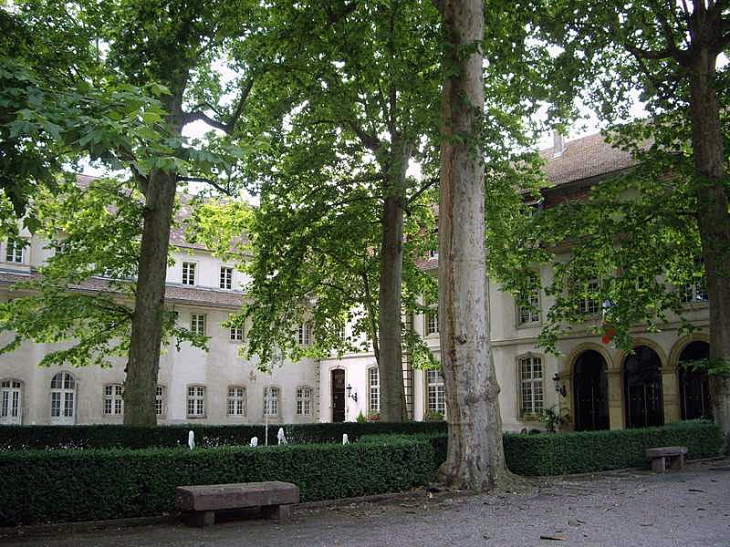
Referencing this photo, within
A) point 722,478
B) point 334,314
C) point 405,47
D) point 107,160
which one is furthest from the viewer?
point 334,314

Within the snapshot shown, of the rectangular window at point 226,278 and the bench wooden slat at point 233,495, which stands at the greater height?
the rectangular window at point 226,278

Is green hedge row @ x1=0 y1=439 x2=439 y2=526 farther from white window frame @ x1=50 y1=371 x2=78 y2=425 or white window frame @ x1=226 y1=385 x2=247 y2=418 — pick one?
white window frame @ x1=226 y1=385 x2=247 y2=418

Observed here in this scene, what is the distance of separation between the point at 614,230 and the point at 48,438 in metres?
14.0

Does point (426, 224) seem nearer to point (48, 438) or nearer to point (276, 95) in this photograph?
point (276, 95)

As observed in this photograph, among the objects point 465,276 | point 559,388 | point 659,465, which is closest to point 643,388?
point 559,388

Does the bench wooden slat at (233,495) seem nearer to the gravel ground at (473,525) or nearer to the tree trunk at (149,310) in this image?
the gravel ground at (473,525)

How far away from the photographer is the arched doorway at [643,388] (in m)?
24.8

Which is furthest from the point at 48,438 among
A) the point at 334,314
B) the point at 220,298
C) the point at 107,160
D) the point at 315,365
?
the point at 315,365

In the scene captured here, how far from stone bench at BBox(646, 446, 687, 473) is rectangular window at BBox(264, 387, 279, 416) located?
23.1 m

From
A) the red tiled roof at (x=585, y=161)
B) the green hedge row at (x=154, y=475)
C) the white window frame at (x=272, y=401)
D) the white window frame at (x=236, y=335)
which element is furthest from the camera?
the white window frame at (x=272, y=401)

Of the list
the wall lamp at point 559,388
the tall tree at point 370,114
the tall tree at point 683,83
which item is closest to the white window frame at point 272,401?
the tall tree at point 370,114

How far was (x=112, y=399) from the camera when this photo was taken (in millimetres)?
30875

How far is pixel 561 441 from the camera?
42.7ft

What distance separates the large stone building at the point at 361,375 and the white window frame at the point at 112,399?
47mm
